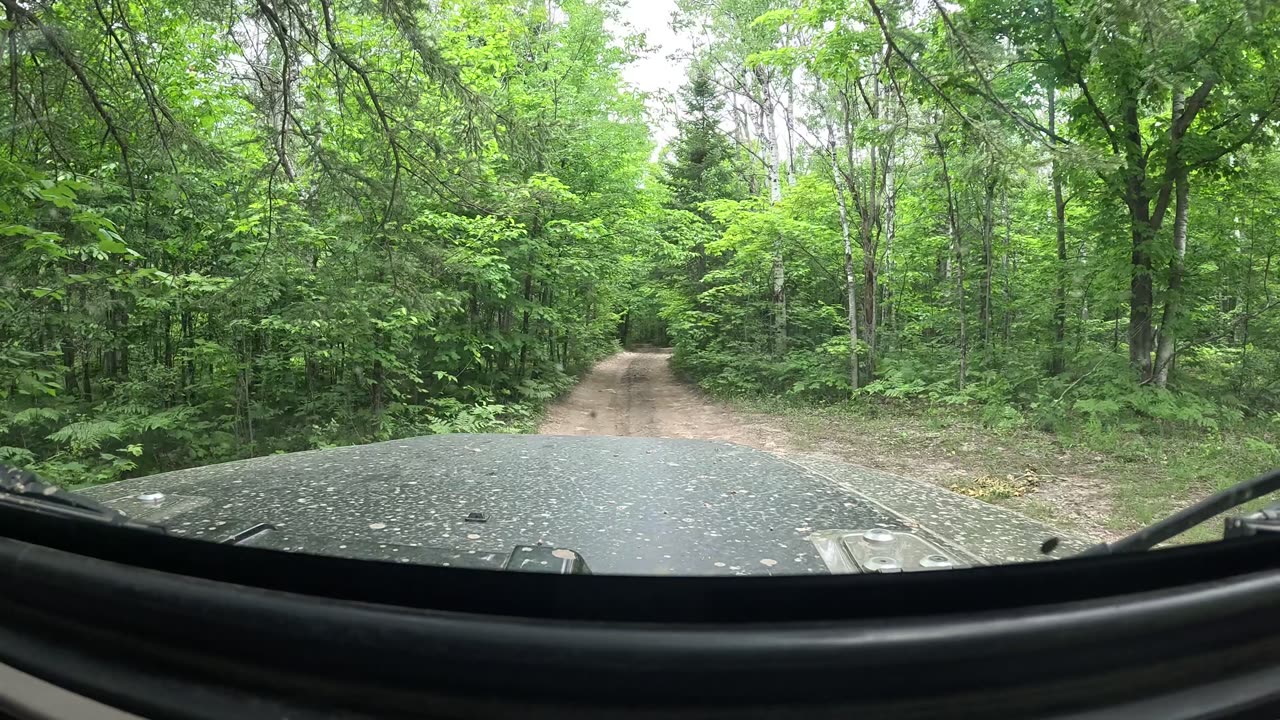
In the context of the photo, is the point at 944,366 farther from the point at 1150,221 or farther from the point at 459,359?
the point at 459,359

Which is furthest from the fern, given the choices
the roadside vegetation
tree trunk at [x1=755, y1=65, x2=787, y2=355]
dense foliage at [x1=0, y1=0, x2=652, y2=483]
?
tree trunk at [x1=755, y1=65, x2=787, y2=355]

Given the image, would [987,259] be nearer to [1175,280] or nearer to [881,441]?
[881,441]

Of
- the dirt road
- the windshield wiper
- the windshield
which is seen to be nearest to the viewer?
the windshield wiper

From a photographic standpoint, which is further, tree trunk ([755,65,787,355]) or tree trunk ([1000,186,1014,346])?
tree trunk ([755,65,787,355])

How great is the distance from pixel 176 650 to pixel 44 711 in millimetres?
170

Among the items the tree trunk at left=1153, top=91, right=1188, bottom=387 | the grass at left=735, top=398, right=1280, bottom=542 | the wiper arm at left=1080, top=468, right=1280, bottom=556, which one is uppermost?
the tree trunk at left=1153, top=91, right=1188, bottom=387

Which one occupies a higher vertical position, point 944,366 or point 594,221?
point 594,221

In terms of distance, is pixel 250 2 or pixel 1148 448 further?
pixel 250 2

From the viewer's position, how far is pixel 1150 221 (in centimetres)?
366

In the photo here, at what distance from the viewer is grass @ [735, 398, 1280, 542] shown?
213cm

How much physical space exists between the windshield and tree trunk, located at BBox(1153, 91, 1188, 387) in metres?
0.02

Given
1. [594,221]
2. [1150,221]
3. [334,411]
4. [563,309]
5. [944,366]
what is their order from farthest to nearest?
1. [563,309]
2. [594,221]
3. [944,366]
4. [334,411]
5. [1150,221]

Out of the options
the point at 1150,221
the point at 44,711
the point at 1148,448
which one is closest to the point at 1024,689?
the point at 44,711

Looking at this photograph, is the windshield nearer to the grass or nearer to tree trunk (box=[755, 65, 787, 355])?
the grass
